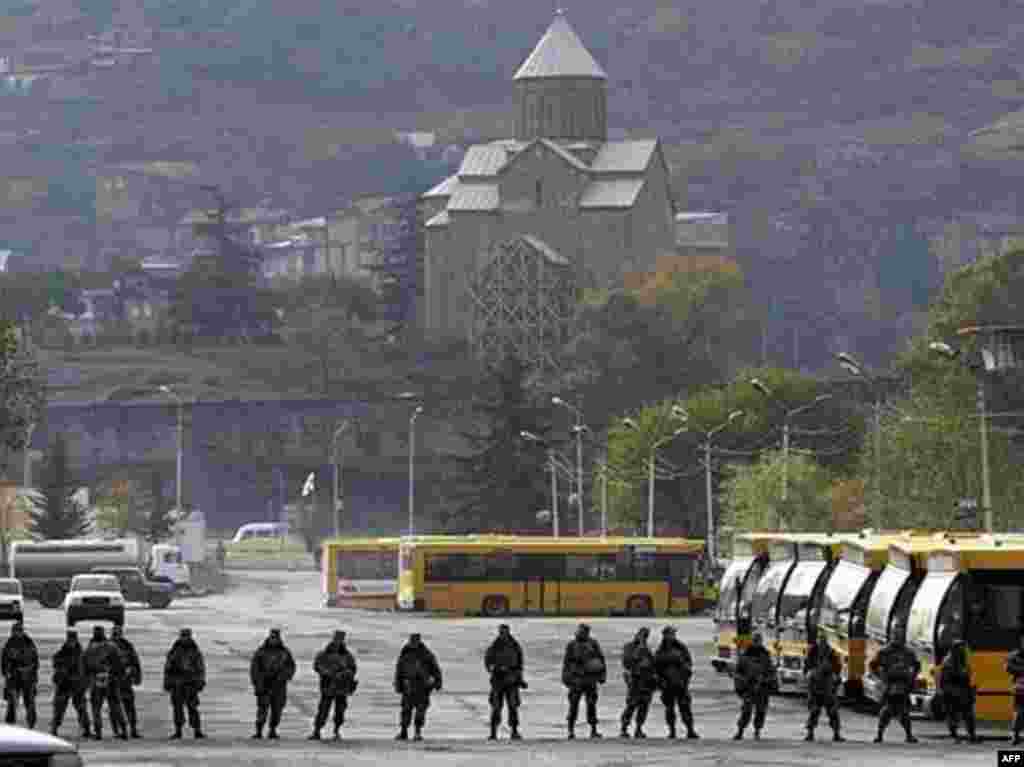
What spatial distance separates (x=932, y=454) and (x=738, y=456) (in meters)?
53.3

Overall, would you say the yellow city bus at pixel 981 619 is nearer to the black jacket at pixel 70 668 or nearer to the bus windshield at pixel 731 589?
the black jacket at pixel 70 668

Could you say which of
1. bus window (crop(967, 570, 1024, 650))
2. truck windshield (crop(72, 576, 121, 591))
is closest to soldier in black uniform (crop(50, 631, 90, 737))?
bus window (crop(967, 570, 1024, 650))

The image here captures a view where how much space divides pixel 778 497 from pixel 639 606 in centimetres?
2640

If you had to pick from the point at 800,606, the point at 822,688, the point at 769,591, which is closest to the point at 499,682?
the point at 822,688

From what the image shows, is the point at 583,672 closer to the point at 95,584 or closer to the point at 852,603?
the point at 852,603

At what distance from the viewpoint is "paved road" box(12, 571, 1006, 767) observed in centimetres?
4353

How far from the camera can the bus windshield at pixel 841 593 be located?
2173 inches

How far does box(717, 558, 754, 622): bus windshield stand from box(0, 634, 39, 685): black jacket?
17.3 metres

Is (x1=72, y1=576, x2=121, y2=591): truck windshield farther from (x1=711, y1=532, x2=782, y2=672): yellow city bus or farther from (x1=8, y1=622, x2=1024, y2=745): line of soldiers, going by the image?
(x1=8, y1=622, x2=1024, y2=745): line of soldiers

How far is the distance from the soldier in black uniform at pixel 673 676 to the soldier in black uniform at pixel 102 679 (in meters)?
6.51

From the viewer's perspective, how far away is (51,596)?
125 metres

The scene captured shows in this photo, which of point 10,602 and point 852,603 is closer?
point 852,603

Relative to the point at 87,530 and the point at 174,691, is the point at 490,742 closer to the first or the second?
the point at 174,691

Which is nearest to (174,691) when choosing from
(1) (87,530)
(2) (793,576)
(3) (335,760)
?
(3) (335,760)
